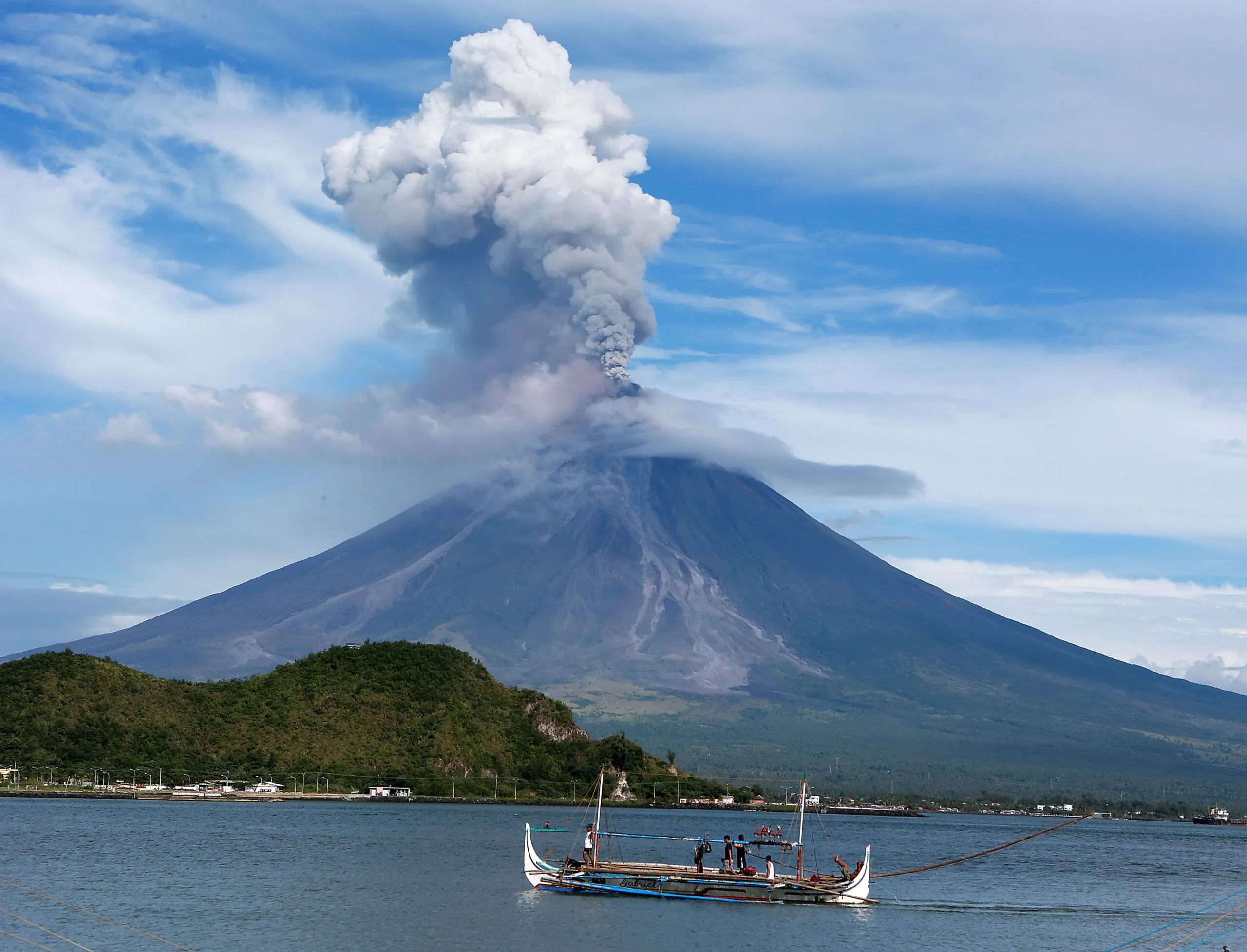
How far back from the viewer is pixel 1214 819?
566 feet

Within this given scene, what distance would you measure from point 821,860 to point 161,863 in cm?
3833

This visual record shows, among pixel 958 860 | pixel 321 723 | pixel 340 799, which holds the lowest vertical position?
pixel 340 799

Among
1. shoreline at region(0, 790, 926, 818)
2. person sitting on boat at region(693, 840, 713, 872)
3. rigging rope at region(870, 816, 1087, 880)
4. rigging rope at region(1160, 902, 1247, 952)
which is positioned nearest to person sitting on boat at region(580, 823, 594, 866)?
person sitting on boat at region(693, 840, 713, 872)

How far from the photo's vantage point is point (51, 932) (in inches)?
1768

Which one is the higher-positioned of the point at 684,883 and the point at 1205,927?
the point at 684,883

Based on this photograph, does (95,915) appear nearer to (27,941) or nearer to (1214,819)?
(27,941)

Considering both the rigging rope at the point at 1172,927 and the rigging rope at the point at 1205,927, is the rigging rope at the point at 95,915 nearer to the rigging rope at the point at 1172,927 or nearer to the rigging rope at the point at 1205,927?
the rigging rope at the point at 1172,927

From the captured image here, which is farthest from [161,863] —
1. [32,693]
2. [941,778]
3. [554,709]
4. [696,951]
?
[941,778]

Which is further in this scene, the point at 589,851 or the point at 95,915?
the point at 589,851

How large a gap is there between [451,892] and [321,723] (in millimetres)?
72939

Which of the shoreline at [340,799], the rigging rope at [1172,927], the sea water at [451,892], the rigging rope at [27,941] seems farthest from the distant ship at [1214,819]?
the rigging rope at [27,941]

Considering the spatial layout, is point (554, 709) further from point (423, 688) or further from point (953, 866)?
point (953, 866)

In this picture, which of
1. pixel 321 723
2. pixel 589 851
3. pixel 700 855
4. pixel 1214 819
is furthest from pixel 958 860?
pixel 1214 819

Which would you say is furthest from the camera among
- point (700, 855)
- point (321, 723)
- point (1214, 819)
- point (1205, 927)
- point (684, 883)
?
point (1214, 819)
